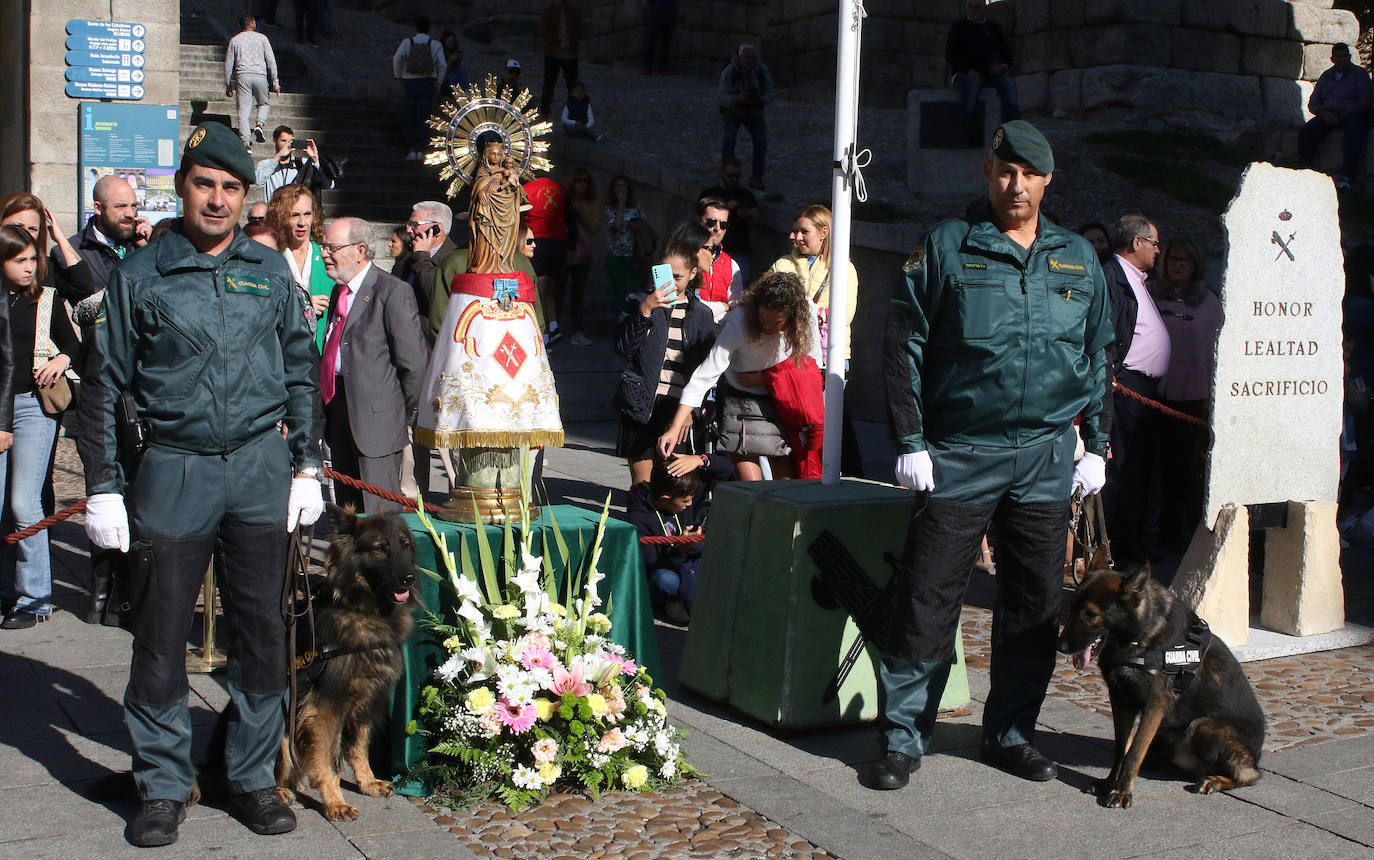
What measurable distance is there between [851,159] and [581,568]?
1.88m

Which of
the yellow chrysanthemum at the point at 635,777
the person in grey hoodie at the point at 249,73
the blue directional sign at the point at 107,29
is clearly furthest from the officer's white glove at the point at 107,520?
the person in grey hoodie at the point at 249,73

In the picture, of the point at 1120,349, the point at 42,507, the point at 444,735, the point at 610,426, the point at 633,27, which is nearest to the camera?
the point at 444,735

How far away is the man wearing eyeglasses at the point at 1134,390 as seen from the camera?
8375 millimetres

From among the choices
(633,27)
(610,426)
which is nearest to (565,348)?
(610,426)

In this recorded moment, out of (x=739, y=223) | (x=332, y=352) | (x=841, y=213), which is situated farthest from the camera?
(x=739, y=223)

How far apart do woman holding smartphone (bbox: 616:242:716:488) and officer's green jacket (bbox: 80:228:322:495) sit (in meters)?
3.44

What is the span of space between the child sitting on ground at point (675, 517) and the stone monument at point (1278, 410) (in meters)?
2.33

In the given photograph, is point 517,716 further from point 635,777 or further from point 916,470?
point 916,470

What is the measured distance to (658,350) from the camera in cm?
784

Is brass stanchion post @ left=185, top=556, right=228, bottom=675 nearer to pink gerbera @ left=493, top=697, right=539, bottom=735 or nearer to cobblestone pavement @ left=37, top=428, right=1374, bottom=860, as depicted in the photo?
cobblestone pavement @ left=37, top=428, right=1374, bottom=860

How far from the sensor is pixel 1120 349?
8.29 meters

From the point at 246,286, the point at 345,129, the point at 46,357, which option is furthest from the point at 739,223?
the point at 246,286

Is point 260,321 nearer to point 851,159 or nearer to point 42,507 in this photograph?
point 851,159

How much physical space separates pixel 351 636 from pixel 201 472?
70 cm
